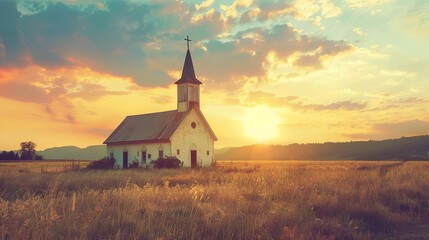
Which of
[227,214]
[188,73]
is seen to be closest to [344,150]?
A: [188,73]

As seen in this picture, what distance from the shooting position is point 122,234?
23.5 ft

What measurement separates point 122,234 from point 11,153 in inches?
3087

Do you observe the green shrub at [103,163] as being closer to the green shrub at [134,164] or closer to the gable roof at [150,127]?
the gable roof at [150,127]

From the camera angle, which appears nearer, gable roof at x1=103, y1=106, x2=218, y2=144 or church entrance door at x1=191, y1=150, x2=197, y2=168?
gable roof at x1=103, y1=106, x2=218, y2=144

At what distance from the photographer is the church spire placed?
148ft

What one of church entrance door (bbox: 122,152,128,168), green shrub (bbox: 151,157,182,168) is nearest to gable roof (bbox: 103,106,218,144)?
church entrance door (bbox: 122,152,128,168)

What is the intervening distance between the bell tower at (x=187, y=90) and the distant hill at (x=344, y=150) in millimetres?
74325

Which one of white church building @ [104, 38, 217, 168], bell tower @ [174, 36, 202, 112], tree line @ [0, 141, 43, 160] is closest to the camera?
white church building @ [104, 38, 217, 168]

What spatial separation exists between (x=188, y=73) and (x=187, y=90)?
2.12m

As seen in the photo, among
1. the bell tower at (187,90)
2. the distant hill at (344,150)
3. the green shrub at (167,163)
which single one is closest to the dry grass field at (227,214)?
the green shrub at (167,163)

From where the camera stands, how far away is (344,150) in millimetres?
141875

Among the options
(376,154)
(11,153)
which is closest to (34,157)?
(11,153)

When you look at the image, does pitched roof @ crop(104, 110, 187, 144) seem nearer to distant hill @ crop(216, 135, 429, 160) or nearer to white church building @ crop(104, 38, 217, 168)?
white church building @ crop(104, 38, 217, 168)

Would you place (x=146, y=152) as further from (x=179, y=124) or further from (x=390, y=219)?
(x=390, y=219)
